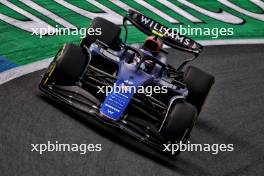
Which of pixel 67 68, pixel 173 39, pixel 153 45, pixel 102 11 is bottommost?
pixel 102 11

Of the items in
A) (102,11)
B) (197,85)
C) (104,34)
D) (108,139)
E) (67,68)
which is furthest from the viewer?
(102,11)

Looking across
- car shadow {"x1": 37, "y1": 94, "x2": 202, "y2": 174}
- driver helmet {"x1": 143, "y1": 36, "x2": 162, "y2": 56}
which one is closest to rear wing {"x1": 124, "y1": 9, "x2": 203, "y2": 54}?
driver helmet {"x1": 143, "y1": 36, "x2": 162, "y2": 56}

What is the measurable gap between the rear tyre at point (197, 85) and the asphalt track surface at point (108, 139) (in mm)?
420

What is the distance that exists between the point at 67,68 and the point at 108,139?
1.41 meters

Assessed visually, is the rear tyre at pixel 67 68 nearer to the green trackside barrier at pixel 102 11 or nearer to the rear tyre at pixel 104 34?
the rear tyre at pixel 104 34

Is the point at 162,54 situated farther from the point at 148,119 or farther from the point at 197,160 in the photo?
the point at 197,160

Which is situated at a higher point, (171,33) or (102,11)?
(171,33)

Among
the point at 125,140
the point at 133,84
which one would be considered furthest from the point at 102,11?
the point at 125,140

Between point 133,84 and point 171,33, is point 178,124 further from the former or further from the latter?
point 171,33

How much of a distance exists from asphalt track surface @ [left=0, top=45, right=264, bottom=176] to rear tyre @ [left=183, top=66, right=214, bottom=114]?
420 mm

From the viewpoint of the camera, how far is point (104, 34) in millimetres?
11688

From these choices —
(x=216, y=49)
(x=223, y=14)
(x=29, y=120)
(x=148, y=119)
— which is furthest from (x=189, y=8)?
(x=29, y=120)

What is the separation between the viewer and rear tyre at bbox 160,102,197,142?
977 cm

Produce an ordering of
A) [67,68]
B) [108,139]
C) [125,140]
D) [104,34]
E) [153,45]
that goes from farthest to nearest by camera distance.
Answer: [104,34] < [153,45] < [67,68] < [125,140] < [108,139]
